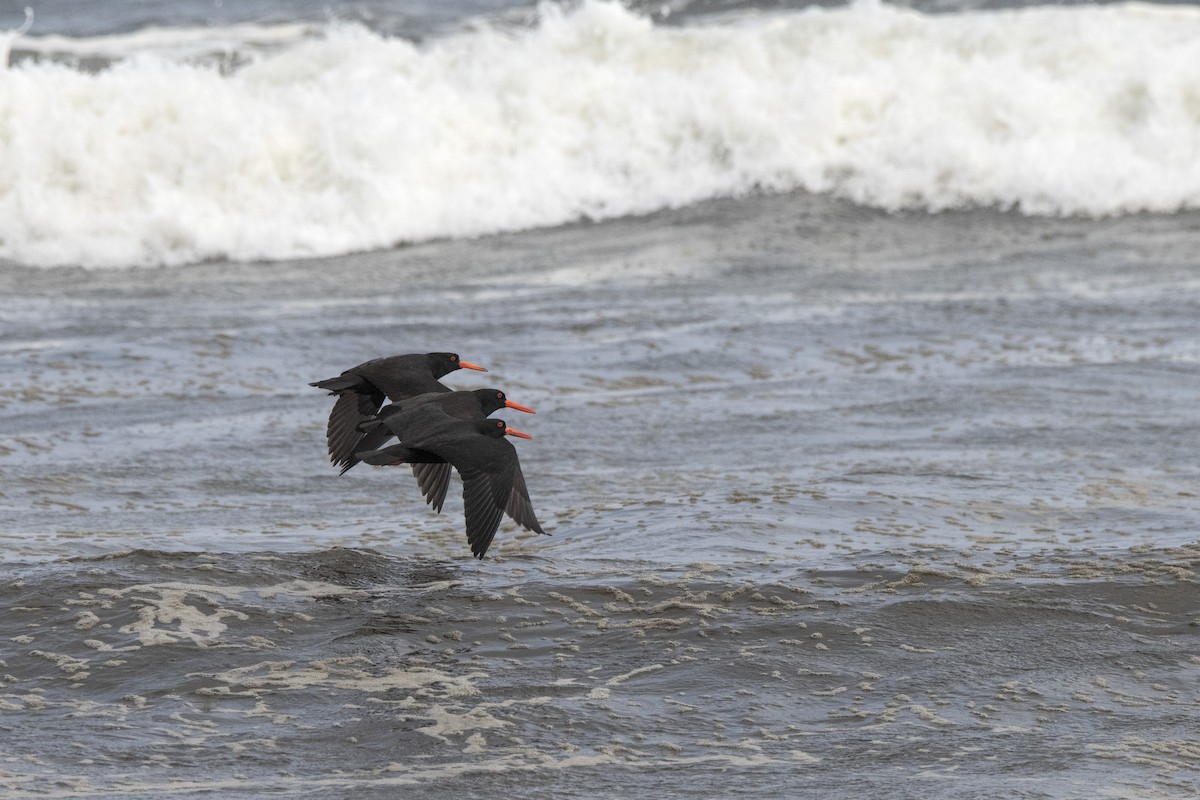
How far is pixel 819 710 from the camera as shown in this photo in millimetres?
4316

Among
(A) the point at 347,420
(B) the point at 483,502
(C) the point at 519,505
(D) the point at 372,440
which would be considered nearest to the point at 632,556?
(C) the point at 519,505

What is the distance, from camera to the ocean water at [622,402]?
4.20 m

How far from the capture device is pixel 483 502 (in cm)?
514

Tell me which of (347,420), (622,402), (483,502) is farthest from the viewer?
(622,402)

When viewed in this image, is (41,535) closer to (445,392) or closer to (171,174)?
(445,392)

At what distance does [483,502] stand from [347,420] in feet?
3.85

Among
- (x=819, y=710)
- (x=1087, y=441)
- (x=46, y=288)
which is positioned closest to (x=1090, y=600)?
(x=819, y=710)

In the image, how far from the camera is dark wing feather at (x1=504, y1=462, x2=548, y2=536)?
519 centimetres

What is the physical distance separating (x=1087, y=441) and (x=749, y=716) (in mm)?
3829

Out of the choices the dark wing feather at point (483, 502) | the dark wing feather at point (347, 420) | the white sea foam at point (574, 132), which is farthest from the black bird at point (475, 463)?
the white sea foam at point (574, 132)

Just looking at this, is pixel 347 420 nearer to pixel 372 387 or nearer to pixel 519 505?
pixel 372 387

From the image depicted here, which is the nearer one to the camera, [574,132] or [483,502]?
[483,502]

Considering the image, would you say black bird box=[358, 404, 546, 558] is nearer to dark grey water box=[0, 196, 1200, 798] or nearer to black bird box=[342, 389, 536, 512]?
black bird box=[342, 389, 536, 512]

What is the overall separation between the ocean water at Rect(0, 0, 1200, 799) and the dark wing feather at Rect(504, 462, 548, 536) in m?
0.22
